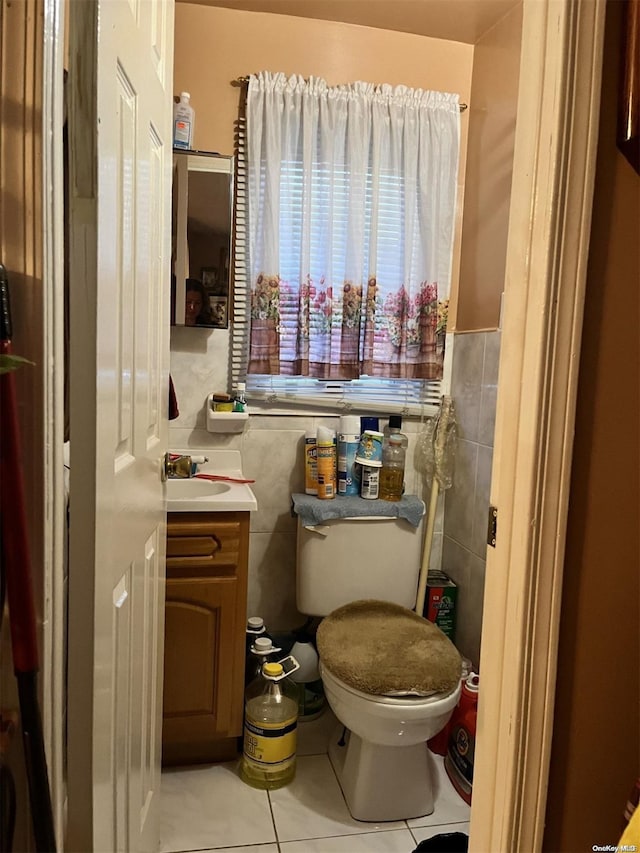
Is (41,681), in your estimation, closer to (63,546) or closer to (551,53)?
(63,546)

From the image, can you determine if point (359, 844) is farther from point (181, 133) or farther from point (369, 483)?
point (181, 133)

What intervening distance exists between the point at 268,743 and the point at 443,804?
55cm

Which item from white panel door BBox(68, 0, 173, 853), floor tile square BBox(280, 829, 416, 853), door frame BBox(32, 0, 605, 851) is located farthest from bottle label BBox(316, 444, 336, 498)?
door frame BBox(32, 0, 605, 851)

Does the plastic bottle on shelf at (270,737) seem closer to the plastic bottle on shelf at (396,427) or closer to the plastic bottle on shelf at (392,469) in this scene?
the plastic bottle on shelf at (392,469)

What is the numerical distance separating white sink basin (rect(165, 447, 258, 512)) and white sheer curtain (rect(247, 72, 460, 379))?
0.35 metres

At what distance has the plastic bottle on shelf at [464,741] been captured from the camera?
1.86 metres

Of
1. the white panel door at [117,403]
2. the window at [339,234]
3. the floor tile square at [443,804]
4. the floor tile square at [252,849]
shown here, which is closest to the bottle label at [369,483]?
the window at [339,234]

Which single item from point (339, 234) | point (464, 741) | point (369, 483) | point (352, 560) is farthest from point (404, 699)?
point (339, 234)

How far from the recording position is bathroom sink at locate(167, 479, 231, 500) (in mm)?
2084

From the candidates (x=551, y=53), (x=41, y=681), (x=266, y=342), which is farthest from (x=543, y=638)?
(x=266, y=342)

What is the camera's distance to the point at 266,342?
7.15ft

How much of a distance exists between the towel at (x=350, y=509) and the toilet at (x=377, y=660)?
3 cm

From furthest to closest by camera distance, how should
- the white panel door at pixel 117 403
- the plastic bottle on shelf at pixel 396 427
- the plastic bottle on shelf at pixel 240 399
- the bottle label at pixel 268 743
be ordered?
the plastic bottle on shelf at pixel 396 427 → the plastic bottle on shelf at pixel 240 399 → the bottle label at pixel 268 743 → the white panel door at pixel 117 403

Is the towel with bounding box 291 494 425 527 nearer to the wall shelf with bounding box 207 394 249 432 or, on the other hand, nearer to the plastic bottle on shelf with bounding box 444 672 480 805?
the wall shelf with bounding box 207 394 249 432
